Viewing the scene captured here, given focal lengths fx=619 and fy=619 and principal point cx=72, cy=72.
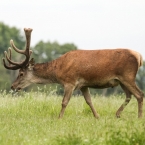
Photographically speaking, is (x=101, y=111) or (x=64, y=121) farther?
(x=101, y=111)

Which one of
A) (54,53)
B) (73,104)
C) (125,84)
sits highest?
(125,84)

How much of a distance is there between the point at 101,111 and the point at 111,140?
17.6 ft

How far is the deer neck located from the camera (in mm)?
13086

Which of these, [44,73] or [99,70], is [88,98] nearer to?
[99,70]

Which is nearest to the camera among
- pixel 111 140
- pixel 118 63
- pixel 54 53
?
pixel 111 140

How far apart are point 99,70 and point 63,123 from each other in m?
1.78

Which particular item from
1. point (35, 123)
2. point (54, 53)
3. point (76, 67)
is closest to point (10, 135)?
point (35, 123)

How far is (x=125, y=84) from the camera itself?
1243 centimetres

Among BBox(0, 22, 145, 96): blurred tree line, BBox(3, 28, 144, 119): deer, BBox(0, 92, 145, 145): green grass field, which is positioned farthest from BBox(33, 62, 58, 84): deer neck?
BBox(0, 22, 145, 96): blurred tree line

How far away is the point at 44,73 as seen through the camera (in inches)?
521

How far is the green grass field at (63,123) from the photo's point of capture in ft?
27.6

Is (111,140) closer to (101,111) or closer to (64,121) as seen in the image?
(64,121)

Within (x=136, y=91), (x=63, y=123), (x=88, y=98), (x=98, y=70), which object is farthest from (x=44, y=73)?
(x=63, y=123)

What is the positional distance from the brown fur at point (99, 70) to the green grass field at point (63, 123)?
1.45ft
